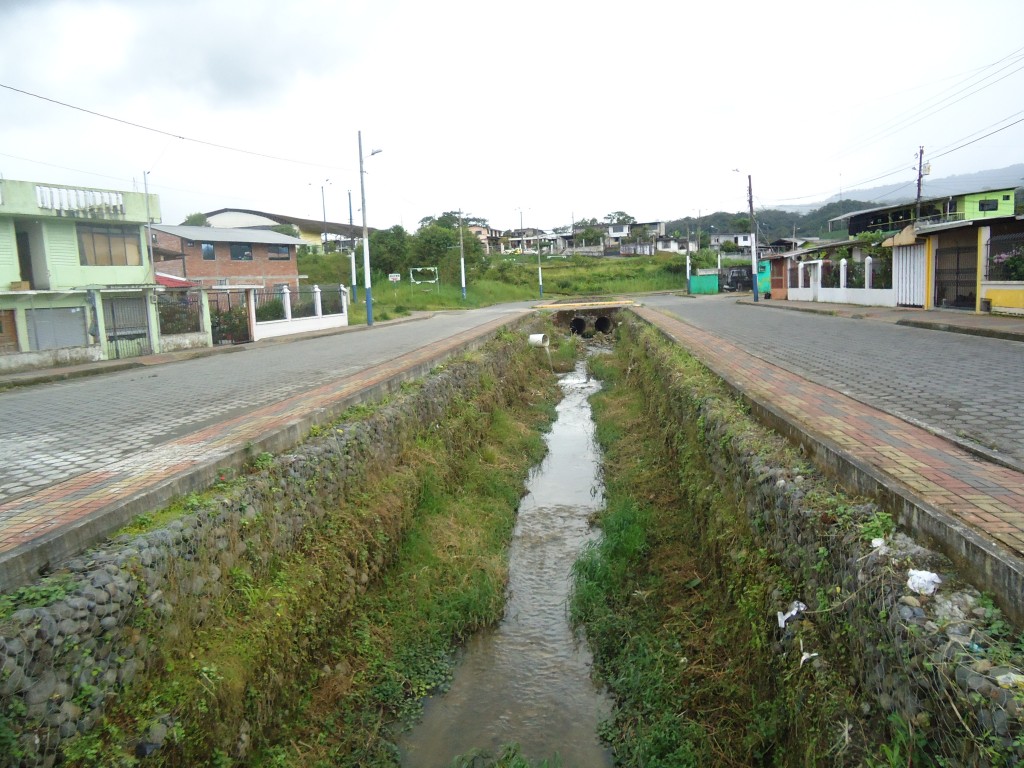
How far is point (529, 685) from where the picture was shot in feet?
18.8

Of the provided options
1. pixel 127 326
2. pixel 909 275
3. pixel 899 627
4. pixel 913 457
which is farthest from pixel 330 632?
pixel 909 275

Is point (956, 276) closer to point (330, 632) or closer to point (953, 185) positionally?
point (330, 632)

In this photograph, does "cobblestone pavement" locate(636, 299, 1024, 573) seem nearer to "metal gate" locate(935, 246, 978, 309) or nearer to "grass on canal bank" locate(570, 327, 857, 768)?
"grass on canal bank" locate(570, 327, 857, 768)

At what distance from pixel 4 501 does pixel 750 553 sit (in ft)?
17.7

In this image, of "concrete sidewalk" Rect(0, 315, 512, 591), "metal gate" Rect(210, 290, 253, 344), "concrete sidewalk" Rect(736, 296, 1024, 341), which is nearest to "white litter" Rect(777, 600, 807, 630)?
"concrete sidewalk" Rect(0, 315, 512, 591)

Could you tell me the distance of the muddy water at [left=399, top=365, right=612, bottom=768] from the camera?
5.02 m

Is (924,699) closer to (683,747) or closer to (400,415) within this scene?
(683,747)

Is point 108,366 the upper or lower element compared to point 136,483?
lower

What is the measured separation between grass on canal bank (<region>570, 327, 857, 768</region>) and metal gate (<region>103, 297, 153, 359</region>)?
676 inches

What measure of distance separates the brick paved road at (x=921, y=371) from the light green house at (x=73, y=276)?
16509mm

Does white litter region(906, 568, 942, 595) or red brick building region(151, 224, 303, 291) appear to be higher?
red brick building region(151, 224, 303, 291)

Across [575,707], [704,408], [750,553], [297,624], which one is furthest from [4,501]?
[704,408]

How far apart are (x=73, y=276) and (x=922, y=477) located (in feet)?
78.6

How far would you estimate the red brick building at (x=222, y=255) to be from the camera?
3806cm
